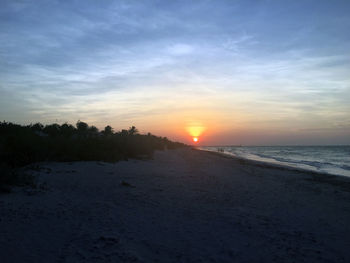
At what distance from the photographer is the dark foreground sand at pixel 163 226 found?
3.99 meters

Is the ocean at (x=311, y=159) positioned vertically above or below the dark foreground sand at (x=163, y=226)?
below

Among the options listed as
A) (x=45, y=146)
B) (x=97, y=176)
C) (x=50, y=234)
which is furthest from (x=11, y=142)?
(x=50, y=234)

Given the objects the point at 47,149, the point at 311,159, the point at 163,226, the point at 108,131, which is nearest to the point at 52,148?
the point at 47,149

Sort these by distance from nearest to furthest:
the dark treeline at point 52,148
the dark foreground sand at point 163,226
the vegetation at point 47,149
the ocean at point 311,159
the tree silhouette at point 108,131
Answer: the dark foreground sand at point 163,226, the vegetation at point 47,149, the dark treeline at point 52,148, the ocean at point 311,159, the tree silhouette at point 108,131

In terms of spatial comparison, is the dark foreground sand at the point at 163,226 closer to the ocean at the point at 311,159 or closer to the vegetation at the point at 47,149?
the vegetation at the point at 47,149

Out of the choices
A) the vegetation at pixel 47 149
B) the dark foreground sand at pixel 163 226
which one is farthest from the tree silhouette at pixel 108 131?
the dark foreground sand at pixel 163 226

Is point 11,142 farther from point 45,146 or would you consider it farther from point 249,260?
point 249,260

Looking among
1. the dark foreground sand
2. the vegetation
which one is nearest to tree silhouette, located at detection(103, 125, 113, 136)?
the vegetation

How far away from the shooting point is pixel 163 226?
16.9 feet

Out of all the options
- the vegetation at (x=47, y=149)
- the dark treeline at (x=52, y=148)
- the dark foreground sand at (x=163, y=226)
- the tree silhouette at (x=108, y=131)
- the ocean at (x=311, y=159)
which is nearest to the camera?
the dark foreground sand at (x=163, y=226)

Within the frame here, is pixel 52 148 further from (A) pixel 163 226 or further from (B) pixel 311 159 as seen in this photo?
(B) pixel 311 159

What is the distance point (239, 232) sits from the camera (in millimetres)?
5062

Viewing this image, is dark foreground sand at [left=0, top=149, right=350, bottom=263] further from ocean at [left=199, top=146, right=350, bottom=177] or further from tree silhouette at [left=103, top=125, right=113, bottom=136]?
tree silhouette at [left=103, top=125, right=113, bottom=136]

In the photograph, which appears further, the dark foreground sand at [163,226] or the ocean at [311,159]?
the ocean at [311,159]
